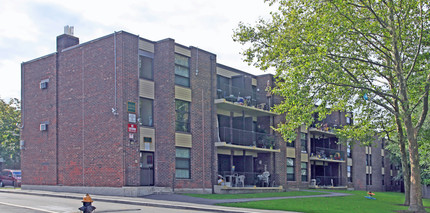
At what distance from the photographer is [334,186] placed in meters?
48.5

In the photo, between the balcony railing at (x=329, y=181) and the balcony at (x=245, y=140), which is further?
the balcony railing at (x=329, y=181)

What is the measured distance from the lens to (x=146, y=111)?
2764cm

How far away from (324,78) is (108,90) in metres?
12.4

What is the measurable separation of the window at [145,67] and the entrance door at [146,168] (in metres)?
4.65

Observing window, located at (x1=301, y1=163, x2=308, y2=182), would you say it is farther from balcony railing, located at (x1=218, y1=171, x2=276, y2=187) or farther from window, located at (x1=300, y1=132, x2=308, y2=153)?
balcony railing, located at (x1=218, y1=171, x2=276, y2=187)

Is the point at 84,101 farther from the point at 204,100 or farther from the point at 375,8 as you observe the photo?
the point at 375,8

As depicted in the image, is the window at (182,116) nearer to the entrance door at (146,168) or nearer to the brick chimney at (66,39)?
the entrance door at (146,168)

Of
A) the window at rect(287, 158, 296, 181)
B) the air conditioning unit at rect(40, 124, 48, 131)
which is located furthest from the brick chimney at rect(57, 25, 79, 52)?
the window at rect(287, 158, 296, 181)

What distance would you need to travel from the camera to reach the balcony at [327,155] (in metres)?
45.4

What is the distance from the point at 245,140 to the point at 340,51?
12814 millimetres

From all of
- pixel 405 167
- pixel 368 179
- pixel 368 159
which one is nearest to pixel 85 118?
pixel 405 167

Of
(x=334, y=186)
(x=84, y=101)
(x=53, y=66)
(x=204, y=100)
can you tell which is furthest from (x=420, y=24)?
(x=334, y=186)

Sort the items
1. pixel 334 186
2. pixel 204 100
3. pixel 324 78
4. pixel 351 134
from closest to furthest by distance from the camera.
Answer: pixel 324 78
pixel 351 134
pixel 204 100
pixel 334 186

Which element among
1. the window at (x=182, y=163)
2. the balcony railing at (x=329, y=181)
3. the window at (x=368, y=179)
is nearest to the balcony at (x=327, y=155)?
the balcony railing at (x=329, y=181)
